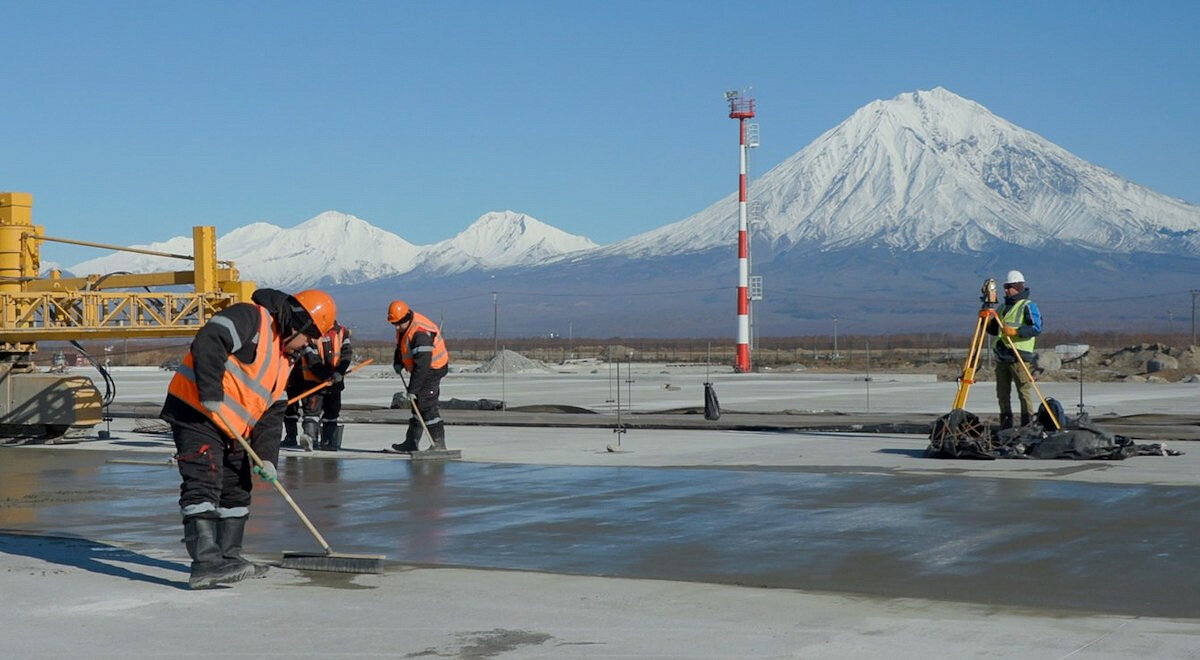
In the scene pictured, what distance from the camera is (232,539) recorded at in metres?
9.01

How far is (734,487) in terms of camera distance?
44.6 ft

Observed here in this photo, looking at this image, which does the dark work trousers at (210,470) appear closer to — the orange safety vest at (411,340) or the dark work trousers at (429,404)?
the dark work trousers at (429,404)

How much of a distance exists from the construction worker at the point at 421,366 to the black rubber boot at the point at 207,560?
27.2 ft

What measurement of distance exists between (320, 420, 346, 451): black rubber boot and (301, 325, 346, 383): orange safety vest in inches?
37.0

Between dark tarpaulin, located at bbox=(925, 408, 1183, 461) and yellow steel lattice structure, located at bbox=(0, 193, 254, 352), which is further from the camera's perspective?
yellow steel lattice structure, located at bbox=(0, 193, 254, 352)

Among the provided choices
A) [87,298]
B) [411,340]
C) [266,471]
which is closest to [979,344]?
[411,340]

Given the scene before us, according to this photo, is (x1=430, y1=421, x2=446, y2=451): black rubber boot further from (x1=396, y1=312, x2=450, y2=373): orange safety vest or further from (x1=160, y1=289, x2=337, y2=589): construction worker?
(x1=160, y1=289, x2=337, y2=589): construction worker

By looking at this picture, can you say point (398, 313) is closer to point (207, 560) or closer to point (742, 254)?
point (207, 560)

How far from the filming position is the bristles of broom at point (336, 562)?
909cm

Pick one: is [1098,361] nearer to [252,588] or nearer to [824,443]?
[824,443]

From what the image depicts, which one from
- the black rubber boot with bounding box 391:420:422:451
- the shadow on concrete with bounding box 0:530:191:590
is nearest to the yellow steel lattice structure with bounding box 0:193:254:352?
the black rubber boot with bounding box 391:420:422:451

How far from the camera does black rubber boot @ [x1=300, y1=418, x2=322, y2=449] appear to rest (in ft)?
61.5

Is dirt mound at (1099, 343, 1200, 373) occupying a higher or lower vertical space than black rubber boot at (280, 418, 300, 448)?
higher

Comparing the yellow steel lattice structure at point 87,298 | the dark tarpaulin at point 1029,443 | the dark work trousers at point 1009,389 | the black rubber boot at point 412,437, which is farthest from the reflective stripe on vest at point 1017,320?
the yellow steel lattice structure at point 87,298
